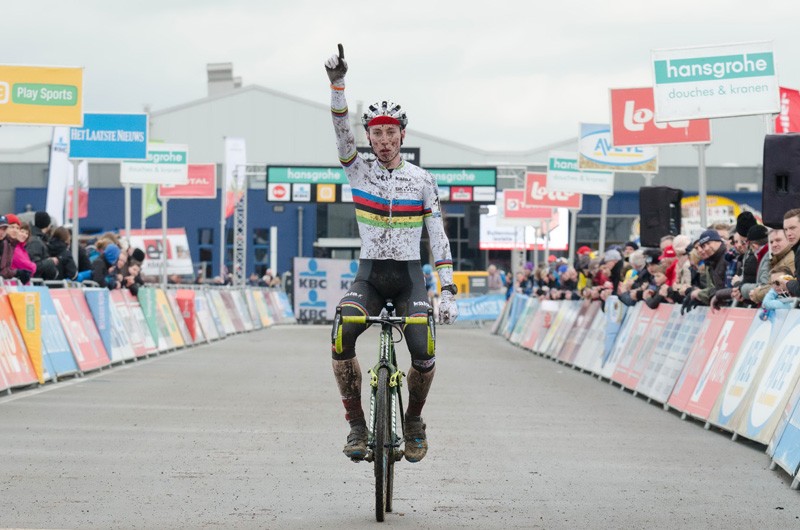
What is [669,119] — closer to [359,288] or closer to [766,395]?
[766,395]

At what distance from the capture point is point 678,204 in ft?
61.6

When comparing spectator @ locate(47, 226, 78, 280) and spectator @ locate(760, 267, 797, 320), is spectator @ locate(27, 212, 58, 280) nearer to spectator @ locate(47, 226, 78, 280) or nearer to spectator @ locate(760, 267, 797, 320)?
spectator @ locate(47, 226, 78, 280)

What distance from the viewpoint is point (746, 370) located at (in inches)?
451

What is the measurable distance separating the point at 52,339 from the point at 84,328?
1813 mm

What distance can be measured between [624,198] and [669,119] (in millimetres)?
54303

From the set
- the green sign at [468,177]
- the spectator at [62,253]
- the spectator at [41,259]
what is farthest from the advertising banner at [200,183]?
the spectator at [41,259]

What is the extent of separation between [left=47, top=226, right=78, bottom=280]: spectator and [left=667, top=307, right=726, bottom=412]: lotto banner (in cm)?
808

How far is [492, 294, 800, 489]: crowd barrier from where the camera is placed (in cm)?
1011

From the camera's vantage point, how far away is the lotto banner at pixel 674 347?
14.1 meters

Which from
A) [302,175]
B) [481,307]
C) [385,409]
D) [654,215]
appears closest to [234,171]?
[302,175]

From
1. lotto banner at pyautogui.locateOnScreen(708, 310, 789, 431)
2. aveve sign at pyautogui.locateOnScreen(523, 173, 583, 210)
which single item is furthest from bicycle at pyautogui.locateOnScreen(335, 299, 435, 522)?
aveve sign at pyautogui.locateOnScreen(523, 173, 583, 210)

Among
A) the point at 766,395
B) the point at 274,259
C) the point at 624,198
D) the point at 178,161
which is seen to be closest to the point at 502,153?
the point at 624,198

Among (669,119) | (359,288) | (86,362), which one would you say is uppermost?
(669,119)

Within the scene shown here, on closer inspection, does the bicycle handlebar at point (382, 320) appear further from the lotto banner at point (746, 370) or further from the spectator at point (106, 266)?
the spectator at point (106, 266)
